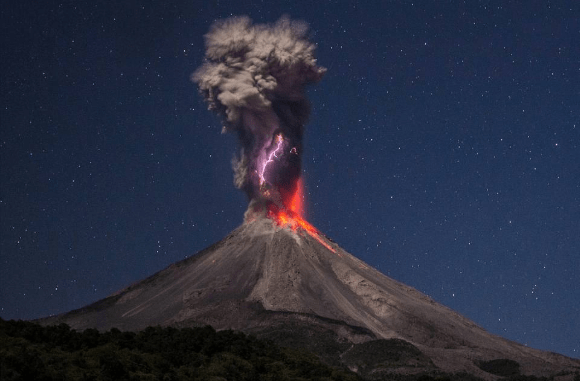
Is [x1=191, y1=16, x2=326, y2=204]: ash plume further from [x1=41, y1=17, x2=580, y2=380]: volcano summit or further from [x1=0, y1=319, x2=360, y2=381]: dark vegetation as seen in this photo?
[x1=0, y1=319, x2=360, y2=381]: dark vegetation

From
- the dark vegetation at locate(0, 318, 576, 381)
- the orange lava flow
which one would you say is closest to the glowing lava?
the orange lava flow

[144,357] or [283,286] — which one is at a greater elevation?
[283,286]

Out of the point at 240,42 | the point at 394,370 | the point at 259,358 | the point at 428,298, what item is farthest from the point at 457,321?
the point at 259,358

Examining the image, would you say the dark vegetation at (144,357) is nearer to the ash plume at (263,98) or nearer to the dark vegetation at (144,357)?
the dark vegetation at (144,357)

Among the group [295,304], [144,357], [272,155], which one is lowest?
[144,357]

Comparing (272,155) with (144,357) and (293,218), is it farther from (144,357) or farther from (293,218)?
(144,357)

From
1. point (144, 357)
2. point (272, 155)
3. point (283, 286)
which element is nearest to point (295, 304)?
point (283, 286)
